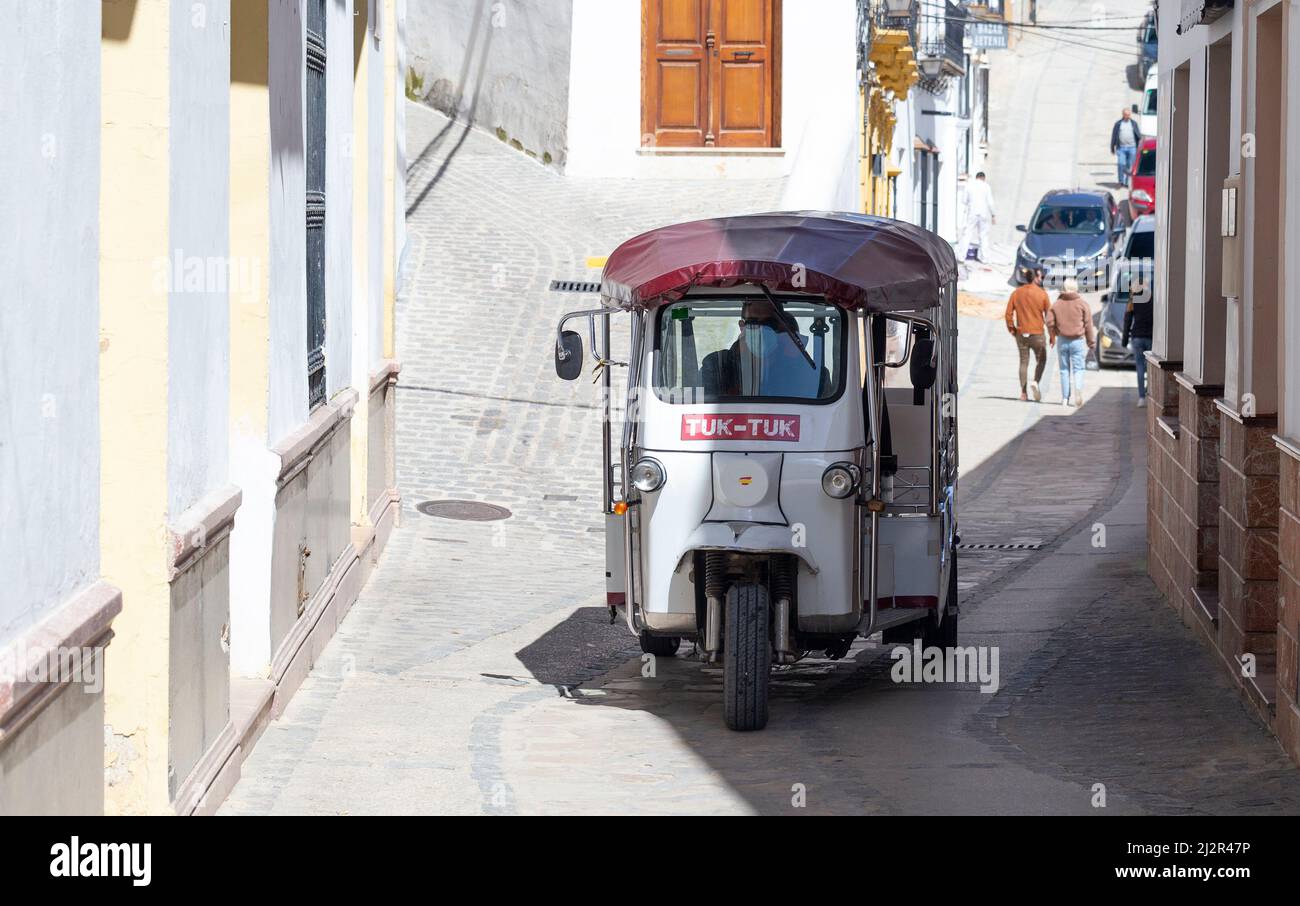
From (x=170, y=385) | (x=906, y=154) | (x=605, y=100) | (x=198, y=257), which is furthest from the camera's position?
(x=906, y=154)

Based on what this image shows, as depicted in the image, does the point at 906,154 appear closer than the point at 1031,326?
No

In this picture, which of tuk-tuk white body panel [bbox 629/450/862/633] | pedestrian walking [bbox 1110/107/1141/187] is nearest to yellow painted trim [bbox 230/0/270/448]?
tuk-tuk white body panel [bbox 629/450/862/633]

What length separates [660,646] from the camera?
10.8 meters

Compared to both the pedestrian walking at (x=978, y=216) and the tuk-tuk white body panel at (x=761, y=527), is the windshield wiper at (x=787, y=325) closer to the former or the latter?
the tuk-tuk white body panel at (x=761, y=527)

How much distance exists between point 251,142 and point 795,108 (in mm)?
18162

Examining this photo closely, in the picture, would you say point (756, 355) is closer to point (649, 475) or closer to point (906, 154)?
point (649, 475)

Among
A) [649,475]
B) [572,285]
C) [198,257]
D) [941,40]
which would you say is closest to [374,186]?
[649,475]

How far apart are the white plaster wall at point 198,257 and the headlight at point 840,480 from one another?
9.74 feet

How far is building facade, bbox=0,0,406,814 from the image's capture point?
195 inches

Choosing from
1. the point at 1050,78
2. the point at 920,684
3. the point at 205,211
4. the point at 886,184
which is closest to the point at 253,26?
the point at 205,211

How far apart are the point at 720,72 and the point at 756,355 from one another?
58.0 ft

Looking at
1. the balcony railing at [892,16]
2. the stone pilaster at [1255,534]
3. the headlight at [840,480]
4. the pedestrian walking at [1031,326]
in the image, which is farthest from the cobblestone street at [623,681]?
the balcony railing at [892,16]

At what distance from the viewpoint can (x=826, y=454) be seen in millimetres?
9008

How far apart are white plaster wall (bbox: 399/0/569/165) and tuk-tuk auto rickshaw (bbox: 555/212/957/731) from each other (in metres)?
17.3
